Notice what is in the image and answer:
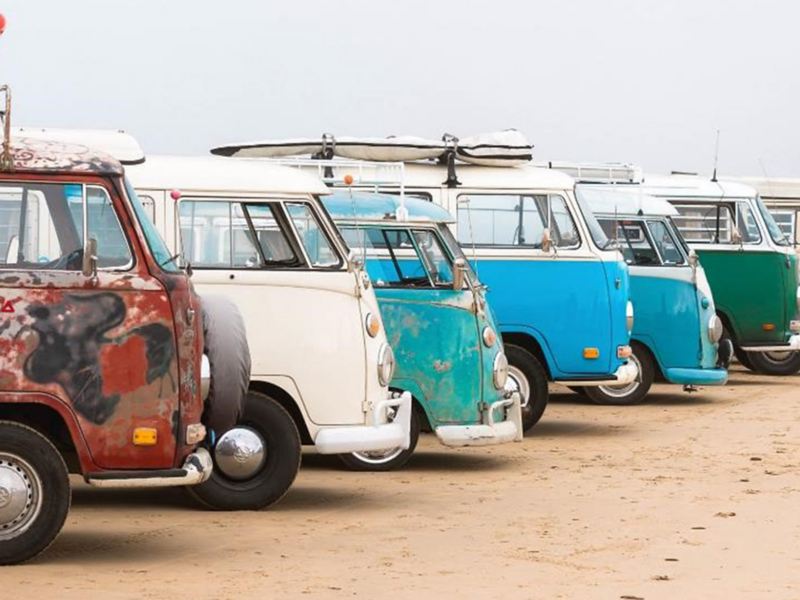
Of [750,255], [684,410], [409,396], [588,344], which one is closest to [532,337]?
[588,344]

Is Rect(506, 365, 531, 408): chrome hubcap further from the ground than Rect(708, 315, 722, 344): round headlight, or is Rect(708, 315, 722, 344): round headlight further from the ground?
Rect(708, 315, 722, 344): round headlight

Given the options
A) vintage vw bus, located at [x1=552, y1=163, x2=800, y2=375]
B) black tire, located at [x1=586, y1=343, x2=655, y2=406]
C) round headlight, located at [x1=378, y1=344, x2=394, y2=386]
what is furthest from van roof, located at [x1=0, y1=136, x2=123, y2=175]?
vintage vw bus, located at [x1=552, y1=163, x2=800, y2=375]

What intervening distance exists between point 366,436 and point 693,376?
9.34 m

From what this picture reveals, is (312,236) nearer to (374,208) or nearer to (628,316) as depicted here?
(374,208)

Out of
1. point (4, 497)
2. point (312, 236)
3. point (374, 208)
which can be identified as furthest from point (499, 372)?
point (4, 497)

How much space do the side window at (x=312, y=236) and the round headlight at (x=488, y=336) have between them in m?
2.50

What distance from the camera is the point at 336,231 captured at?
1340cm

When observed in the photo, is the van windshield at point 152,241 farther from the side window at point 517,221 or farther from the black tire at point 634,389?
the black tire at point 634,389

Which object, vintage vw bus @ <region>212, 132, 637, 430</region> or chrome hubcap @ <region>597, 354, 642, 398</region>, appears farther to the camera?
chrome hubcap @ <region>597, 354, 642, 398</region>

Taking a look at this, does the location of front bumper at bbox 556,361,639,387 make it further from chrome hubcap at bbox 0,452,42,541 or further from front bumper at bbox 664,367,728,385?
chrome hubcap at bbox 0,452,42,541

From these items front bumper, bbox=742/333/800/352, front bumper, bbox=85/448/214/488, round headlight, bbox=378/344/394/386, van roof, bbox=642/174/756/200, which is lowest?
front bumper, bbox=742/333/800/352

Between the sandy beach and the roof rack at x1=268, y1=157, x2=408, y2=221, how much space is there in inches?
85.5

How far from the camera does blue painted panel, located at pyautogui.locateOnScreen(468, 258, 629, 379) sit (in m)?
18.6

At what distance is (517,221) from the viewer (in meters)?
18.8
